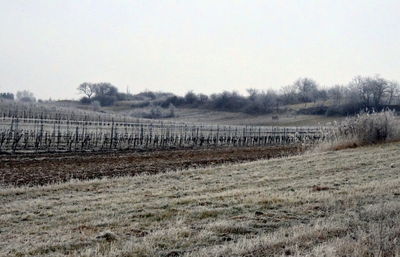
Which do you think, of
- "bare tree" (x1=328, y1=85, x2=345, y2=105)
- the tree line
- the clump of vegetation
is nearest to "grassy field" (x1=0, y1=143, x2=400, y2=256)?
the clump of vegetation

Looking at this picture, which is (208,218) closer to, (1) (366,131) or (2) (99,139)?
(1) (366,131)

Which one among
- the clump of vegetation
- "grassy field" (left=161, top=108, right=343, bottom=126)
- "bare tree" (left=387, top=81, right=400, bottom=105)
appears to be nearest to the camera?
the clump of vegetation

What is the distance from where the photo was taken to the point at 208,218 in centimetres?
780

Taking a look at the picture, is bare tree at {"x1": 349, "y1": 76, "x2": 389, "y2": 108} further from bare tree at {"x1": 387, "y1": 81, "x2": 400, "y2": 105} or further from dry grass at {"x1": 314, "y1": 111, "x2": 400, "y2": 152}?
dry grass at {"x1": 314, "y1": 111, "x2": 400, "y2": 152}

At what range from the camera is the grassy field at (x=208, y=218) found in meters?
5.89

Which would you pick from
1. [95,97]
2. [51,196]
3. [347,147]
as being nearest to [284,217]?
[51,196]

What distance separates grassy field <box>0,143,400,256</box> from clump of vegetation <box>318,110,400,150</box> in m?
13.6

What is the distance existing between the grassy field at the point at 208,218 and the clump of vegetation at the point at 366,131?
13.6m

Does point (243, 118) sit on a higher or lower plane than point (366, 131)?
lower

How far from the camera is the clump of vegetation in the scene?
26.9 metres

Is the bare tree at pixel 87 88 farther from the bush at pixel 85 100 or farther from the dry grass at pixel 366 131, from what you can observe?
the dry grass at pixel 366 131

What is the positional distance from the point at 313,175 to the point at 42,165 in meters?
12.1

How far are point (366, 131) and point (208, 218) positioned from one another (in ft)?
70.8

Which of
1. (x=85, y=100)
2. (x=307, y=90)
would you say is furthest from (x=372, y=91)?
(x=85, y=100)
